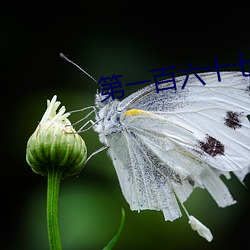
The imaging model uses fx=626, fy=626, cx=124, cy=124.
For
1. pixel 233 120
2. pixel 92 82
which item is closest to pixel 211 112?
pixel 233 120

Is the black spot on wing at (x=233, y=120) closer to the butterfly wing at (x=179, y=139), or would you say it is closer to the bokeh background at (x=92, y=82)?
the butterfly wing at (x=179, y=139)

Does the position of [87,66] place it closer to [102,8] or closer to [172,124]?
[102,8]

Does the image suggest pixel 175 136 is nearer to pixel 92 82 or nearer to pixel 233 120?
pixel 233 120

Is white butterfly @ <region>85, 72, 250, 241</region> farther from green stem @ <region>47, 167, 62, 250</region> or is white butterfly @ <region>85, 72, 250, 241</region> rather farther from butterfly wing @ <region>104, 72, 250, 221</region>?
green stem @ <region>47, 167, 62, 250</region>

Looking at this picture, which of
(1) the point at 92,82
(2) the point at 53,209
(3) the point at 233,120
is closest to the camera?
(2) the point at 53,209

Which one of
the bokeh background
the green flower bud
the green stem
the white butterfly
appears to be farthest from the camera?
the bokeh background

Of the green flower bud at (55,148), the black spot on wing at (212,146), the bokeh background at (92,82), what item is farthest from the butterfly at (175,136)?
the bokeh background at (92,82)

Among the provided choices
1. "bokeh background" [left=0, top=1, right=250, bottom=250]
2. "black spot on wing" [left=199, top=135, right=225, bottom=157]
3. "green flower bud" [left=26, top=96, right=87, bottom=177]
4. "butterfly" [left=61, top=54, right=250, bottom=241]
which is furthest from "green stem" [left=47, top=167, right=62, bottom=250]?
"bokeh background" [left=0, top=1, right=250, bottom=250]

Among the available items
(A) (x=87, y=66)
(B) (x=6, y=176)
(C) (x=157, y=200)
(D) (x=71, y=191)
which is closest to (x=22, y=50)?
(A) (x=87, y=66)
